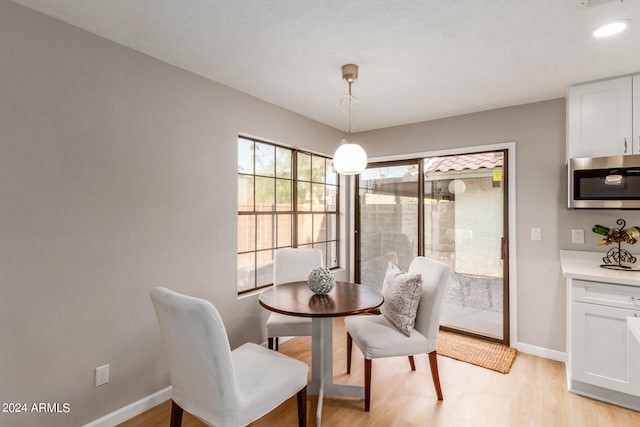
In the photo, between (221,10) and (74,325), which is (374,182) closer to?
(221,10)

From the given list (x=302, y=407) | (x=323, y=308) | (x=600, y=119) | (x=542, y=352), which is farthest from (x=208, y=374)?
(x=600, y=119)

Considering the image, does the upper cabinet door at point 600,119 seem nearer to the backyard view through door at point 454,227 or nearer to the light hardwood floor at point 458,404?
the backyard view through door at point 454,227

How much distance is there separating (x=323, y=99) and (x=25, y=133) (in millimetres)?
2211

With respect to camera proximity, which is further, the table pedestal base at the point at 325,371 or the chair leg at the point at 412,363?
the chair leg at the point at 412,363

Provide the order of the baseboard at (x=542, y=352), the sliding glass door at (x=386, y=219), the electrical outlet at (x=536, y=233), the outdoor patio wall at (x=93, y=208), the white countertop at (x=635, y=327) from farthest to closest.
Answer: the sliding glass door at (x=386, y=219) → the electrical outlet at (x=536, y=233) → the baseboard at (x=542, y=352) → the outdoor patio wall at (x=93, y=208) → the white countertop at (x=635, y=327)

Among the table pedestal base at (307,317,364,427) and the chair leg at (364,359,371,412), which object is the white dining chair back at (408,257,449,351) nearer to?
the chair leg at (364,359,371,412)

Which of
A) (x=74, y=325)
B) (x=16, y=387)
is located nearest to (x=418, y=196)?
(x=74, y=325)

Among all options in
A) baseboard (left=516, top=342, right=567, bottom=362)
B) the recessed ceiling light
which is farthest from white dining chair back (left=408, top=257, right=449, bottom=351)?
the recessed ceiling light

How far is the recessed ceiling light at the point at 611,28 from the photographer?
5.76 feet

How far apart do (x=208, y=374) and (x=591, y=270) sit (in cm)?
283

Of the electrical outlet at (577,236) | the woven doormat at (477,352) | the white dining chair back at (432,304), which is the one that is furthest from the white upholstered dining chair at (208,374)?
the electrical outlet at (577,236)

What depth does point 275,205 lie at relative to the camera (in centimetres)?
324

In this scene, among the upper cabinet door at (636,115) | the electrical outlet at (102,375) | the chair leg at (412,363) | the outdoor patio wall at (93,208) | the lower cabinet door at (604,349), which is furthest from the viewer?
the chair leg at (412,363)

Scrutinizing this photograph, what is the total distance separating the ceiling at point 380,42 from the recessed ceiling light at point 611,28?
4 centimetres
